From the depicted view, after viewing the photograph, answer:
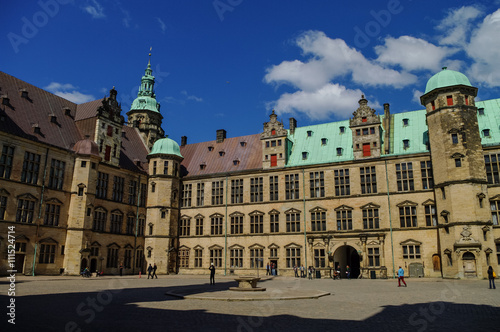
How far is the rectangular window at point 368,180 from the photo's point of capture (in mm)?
45469

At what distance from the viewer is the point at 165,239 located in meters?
52.7

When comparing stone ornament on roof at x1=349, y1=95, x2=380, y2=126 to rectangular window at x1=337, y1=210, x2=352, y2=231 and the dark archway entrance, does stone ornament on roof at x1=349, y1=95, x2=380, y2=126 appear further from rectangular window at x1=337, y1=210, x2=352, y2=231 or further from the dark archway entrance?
the dark archway entrance

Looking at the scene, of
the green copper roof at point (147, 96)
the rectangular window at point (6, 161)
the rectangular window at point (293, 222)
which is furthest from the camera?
the green copper roof at point (147, 96)

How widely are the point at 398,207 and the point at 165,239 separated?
29847 mm

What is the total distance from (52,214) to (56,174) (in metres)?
4.40

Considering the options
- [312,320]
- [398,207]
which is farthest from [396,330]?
[398,207]

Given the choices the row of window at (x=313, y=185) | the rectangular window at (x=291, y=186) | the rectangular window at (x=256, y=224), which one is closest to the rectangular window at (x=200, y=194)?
the row of window at (x=313, y=185)

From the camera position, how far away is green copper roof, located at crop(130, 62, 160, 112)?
7175cm

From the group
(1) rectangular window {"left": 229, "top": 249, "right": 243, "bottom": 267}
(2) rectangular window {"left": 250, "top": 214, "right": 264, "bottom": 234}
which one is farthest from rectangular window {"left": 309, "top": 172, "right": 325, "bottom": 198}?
(1) rectangular window {"left": 229, "top": 249, "right": 243, "bottom": 267}

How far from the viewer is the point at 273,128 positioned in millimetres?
52812

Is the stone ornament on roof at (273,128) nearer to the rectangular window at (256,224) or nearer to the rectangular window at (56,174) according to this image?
the rectangular window at (256,224)

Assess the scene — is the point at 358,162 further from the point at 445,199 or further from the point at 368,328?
the point at 368,328

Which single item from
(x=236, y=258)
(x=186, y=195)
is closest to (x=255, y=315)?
(x=236, y=258)

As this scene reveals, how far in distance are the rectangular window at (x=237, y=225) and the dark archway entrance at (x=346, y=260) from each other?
12.8 meters
